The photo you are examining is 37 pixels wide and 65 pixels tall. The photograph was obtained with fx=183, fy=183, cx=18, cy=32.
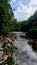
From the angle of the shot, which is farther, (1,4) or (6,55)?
(1,4)

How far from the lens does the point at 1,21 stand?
2525cm

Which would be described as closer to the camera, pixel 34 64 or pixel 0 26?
pixel 34 64

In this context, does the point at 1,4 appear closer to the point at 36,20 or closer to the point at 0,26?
the point at 0,26

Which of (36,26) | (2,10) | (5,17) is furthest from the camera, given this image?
(36,26)

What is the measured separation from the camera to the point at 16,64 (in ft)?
35.2

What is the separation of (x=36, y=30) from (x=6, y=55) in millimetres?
24480

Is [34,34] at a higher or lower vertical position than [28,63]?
higher

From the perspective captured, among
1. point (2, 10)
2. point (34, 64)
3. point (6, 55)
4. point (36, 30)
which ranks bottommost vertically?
point (34, 64)

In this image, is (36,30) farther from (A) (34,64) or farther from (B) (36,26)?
(A) (34,64)

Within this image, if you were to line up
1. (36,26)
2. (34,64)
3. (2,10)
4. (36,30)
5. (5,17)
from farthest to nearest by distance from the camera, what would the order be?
(36,26) < (36,30) < (5,17) < (2,10) < (34,64)

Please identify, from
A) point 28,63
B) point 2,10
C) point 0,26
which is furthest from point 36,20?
point 28,63

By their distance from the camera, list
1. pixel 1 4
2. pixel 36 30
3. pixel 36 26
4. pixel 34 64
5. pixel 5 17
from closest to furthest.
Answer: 1. pixel 34 64
2. pixel 1 4
3. pixel 5 17
4. pixel 36 30
5. pixel 36 26

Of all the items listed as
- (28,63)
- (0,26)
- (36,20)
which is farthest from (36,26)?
(28,63)

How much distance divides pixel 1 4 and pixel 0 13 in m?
Answer: 3.23
